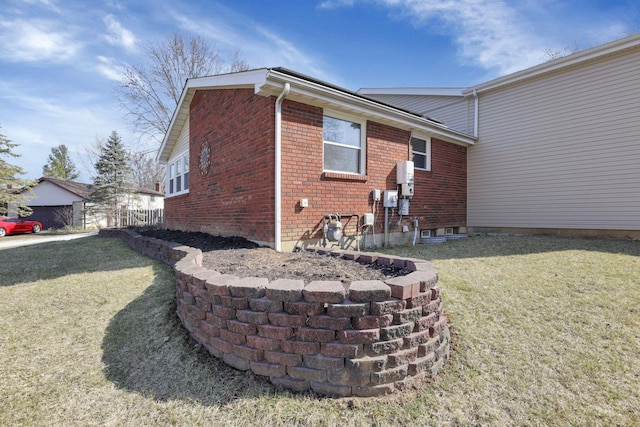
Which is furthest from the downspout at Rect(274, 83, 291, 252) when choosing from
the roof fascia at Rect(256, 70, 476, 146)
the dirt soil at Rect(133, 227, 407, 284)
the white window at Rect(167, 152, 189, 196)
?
the white window at Rect(167, 152, 189, 196)

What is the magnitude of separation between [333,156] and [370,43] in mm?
5077

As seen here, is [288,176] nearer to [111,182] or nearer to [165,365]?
[165,365]

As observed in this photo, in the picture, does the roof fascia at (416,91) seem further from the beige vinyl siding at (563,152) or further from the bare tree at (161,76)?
the bare tree at (161,76)

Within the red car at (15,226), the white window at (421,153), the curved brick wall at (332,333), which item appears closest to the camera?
the curved brick wall at (332,333)

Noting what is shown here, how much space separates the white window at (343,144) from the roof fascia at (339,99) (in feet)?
1.01

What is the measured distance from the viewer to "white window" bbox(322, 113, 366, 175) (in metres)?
5.72

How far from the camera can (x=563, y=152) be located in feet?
25.6

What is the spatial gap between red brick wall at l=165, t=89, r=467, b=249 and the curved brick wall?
9.39ft

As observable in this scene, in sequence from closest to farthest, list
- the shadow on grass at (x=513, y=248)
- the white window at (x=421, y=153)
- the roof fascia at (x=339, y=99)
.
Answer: the roof fascia at (x=339, y=99)
the shadow on grass at (x=513, y=248)
the white window at (x=421, y=153)

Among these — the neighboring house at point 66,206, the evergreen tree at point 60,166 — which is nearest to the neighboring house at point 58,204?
the neighboring house at point 66,206

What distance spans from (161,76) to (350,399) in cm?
2224

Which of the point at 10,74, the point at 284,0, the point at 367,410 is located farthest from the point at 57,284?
the point at 10,74

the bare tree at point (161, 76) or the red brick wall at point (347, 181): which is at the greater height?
the bare tree at point (161, 76)

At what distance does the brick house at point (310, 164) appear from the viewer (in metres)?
5.05
